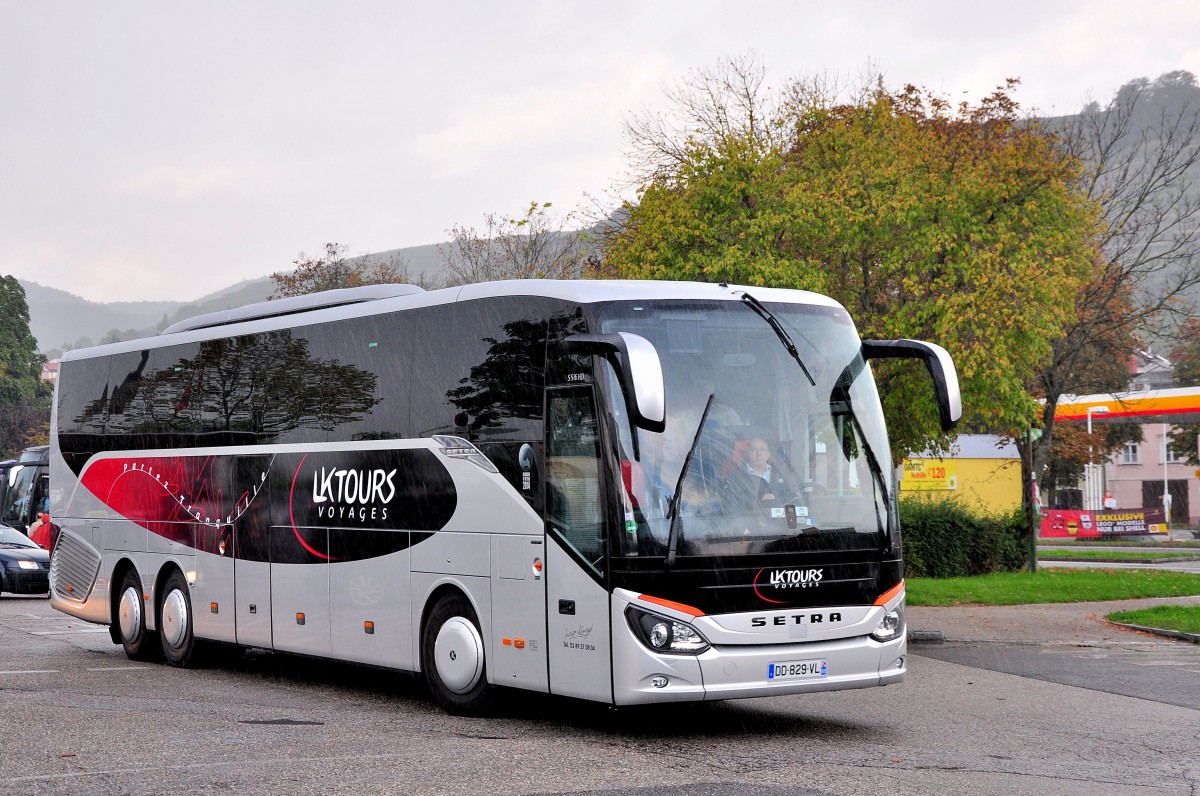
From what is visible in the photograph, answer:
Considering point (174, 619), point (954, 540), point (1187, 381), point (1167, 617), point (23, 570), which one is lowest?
point (1167, 617)

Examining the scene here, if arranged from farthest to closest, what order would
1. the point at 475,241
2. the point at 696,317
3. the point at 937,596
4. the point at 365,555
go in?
the point at 475,241, the point at 937,596, the point at 365,555, the point at 696,317

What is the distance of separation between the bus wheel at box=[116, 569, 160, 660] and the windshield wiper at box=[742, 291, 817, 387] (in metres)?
8.93

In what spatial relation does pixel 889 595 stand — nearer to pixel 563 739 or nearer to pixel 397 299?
pixel 563 739

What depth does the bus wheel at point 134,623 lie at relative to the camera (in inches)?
648

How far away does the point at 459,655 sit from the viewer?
1143cm

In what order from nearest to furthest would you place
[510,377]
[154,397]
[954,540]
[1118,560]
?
[510,377] → [154,397] → [954,540] → [1118,560]

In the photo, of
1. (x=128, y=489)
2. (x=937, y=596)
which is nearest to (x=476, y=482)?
(x=128, y=489)

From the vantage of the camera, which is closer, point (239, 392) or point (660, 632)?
point (660, 632)

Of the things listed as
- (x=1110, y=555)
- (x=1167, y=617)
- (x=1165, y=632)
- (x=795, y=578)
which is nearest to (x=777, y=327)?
(x=795, y=578)

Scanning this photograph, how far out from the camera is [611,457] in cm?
1005

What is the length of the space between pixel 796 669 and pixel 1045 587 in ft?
63.6

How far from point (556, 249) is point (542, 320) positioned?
3715 centimetres

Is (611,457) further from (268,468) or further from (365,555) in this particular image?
(268,468)

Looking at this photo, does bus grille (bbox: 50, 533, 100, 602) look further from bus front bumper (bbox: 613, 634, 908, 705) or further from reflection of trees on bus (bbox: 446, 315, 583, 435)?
bus front bumper (bbox: 613, 634, 908, 705)
